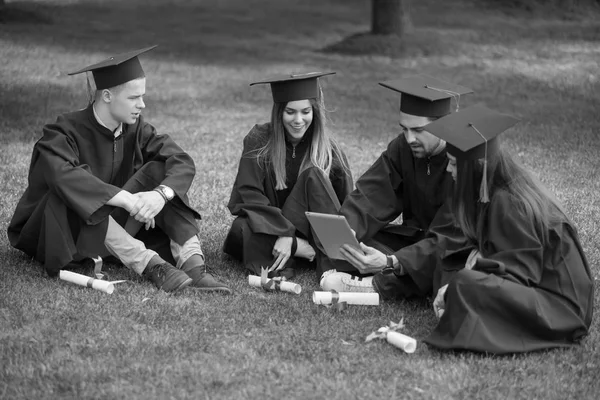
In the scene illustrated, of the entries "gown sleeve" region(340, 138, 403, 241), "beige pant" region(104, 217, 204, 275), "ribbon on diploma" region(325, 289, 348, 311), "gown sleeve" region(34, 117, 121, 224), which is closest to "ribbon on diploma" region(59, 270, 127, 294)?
"beige pant" region(104, 217, 204, 275)

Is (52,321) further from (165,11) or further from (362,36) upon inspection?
(165,11)

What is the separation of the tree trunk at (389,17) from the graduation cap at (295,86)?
12.3 meters

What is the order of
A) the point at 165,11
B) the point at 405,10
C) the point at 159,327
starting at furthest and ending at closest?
1. the point at 165,11
2. the point at 405,10
3. the point at 159,327

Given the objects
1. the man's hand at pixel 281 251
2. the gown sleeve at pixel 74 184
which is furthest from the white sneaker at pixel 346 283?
the gown sleeve at pixel 74 184

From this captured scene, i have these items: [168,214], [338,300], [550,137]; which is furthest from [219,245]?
[550,137]

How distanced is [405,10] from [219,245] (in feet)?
41.1

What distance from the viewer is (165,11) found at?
2402 cm

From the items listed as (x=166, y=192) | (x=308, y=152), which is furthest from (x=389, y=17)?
(x=166, y=192)

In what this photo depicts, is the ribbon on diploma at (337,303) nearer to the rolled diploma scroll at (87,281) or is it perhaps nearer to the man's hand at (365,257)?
the man's hand at (365,257)

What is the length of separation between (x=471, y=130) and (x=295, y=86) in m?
1.73

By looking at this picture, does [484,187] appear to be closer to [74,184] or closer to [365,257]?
[365,257]

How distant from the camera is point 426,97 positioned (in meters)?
5.68

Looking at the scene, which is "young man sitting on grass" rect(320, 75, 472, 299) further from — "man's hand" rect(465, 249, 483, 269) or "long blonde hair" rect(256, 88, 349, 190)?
"long blonde hair" rect(256, 88, 349, 190)

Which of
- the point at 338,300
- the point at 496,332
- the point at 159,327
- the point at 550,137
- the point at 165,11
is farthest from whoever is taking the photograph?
the point at 165,11
